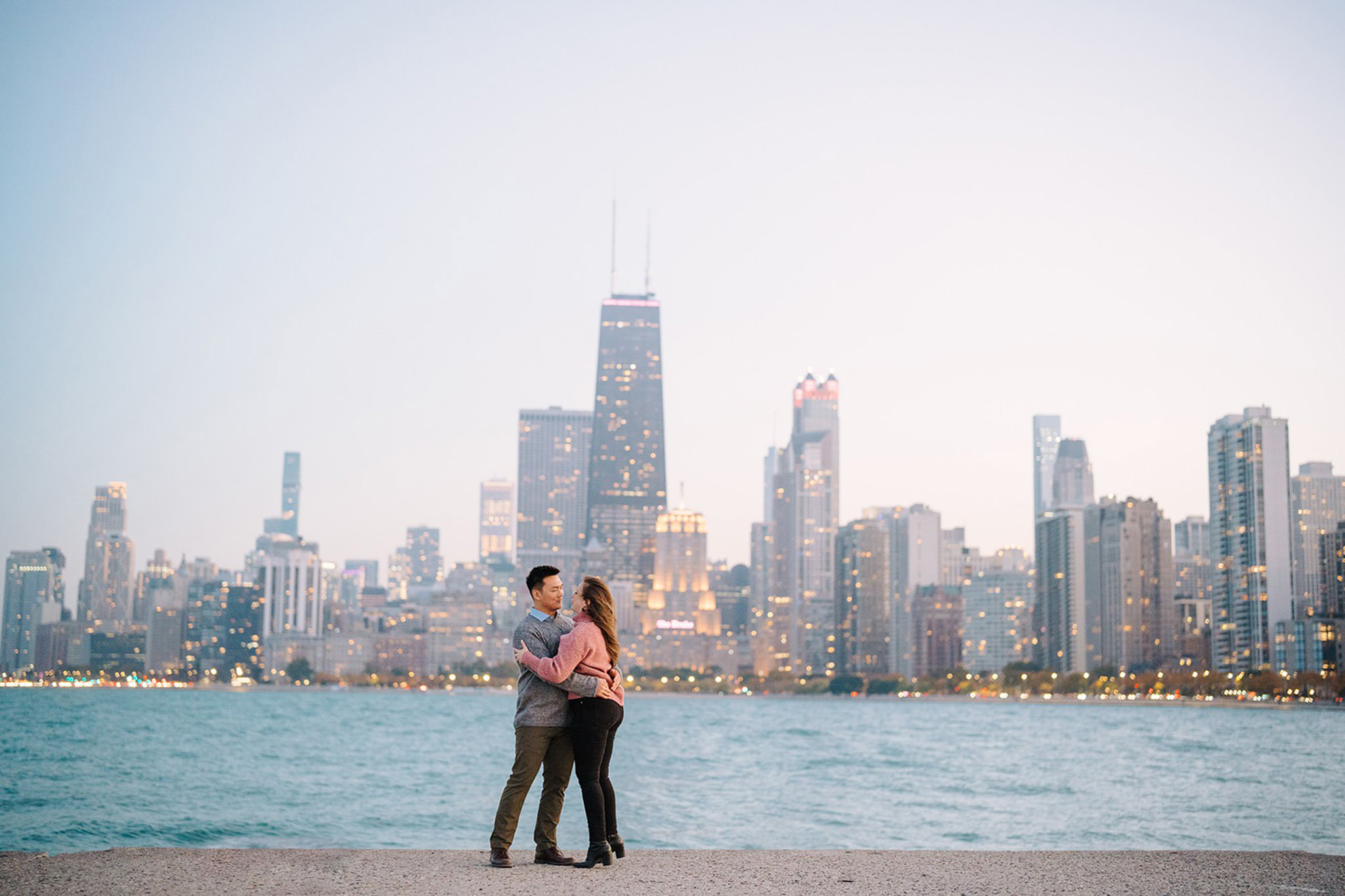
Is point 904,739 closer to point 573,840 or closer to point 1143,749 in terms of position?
point 1143,749

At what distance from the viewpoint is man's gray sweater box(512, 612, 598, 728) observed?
12.8 metres

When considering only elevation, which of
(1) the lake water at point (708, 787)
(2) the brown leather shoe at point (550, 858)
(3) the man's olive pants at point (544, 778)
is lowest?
(1) the lake water at point (708, 787)

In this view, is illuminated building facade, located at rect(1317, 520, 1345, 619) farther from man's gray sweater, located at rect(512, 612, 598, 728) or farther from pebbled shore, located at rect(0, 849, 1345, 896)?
man's gray sweater, located at rect(512, 612, 598, 728)

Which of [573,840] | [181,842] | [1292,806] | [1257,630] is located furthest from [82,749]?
[1257,630]

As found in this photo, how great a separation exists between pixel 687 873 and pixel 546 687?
87.3 inches

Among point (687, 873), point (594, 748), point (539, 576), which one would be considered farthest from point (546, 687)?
point (687, 873)

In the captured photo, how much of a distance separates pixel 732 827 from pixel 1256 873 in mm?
24489

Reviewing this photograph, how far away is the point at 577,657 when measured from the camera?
12.7 meters

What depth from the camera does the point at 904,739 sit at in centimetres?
9275

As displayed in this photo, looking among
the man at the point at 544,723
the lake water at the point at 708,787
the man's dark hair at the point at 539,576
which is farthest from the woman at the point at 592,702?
the lake water at the point at 708,787

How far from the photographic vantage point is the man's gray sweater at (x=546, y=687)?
12.8m

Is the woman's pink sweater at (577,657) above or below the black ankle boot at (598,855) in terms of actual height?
above

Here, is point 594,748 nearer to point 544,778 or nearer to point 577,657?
point 544,778

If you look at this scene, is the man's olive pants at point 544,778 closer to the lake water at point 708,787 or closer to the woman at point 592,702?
the woman at point 592,702
